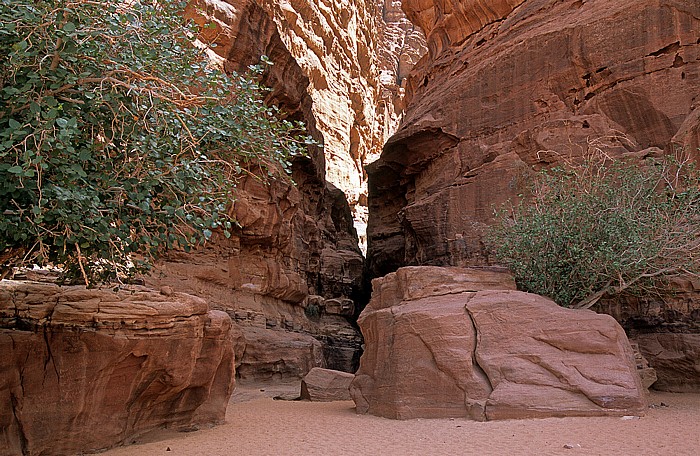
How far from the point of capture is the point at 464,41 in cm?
2777

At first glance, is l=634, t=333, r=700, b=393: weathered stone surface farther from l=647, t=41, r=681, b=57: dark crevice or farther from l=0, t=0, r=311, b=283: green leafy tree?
l=0, t=0, r=311, b=283: green leafy tree

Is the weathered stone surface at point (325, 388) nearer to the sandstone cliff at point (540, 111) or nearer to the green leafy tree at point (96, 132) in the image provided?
the sandstone cliff at point (540, 111)

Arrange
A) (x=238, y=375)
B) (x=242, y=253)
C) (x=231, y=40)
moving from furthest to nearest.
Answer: (x=242, y=253)
(x=231, y=40)
(x=238, y=375)

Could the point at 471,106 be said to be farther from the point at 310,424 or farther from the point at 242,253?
the point at 310,424

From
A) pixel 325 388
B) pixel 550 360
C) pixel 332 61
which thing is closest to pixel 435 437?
pixel 550 360

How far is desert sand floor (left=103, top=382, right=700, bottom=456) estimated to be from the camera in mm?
8305

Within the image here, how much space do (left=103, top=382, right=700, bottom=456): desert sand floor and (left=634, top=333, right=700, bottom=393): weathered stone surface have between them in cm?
436

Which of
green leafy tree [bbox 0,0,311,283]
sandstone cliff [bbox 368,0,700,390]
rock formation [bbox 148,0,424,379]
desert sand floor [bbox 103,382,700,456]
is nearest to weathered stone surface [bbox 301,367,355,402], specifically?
rock formation [bbox 148,0,424,379]

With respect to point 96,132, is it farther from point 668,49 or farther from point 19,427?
point 668,49

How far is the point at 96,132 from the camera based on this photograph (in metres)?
8.20

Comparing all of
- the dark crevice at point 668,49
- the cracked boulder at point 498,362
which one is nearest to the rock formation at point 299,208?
the cracked boulder at point 498,362

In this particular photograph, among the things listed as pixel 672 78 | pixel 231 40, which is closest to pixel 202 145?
pixel 231 40

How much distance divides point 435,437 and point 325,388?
27.0 ft

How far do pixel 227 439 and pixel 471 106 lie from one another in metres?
18.9
